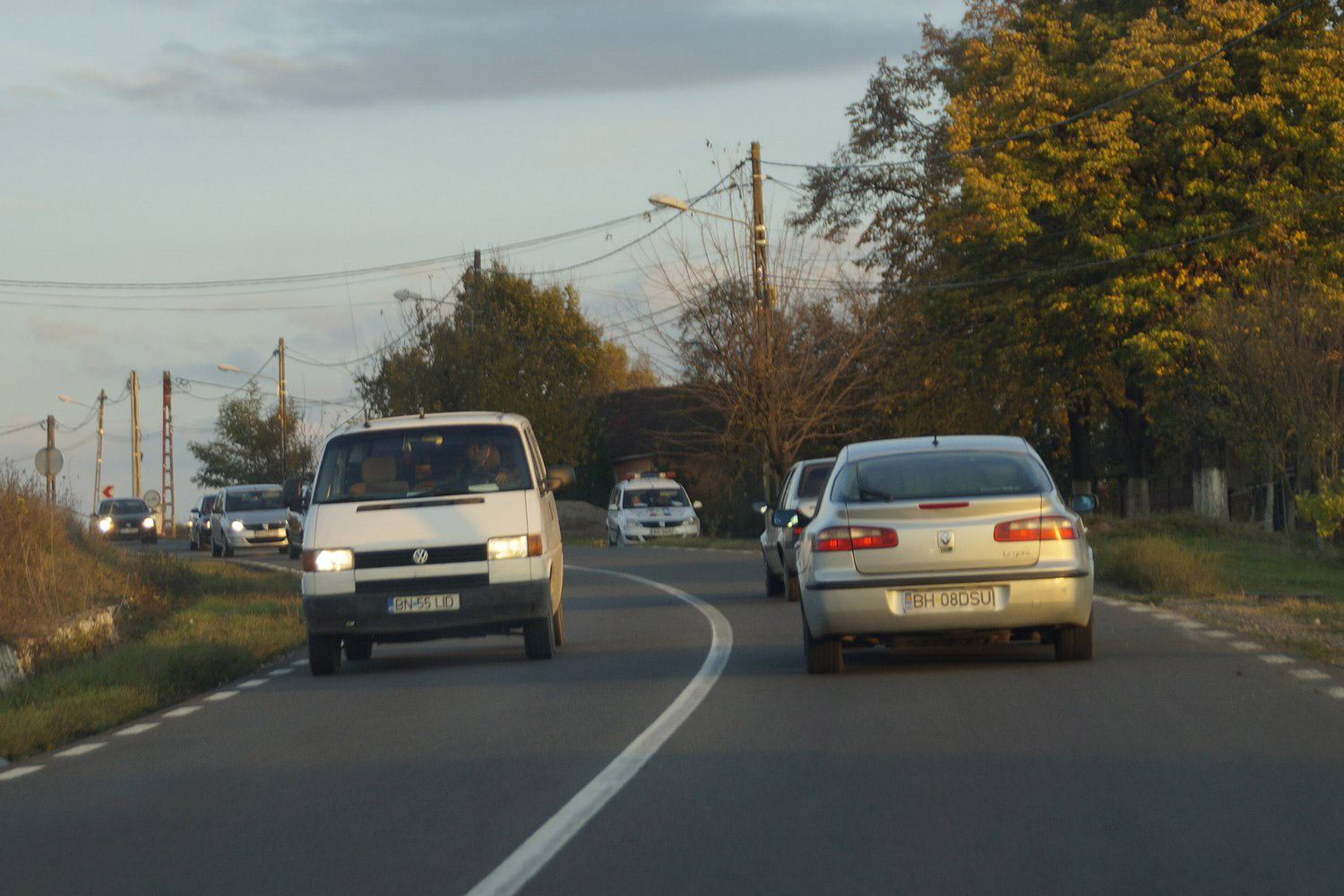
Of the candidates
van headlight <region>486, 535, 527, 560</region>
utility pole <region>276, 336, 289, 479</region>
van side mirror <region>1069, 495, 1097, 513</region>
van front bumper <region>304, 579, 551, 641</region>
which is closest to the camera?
van side mirror <region>1069, 495, 1097, 513</region>

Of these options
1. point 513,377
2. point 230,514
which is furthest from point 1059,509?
point 513,377

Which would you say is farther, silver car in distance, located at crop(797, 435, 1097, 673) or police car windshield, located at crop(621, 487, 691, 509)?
police car windshield, located at crop(621, 487, 691, 509)

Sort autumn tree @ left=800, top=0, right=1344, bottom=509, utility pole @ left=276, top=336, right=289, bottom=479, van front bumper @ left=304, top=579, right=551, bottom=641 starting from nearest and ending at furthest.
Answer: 1. van front bumper @ left=304, top=579, right=551, bottom=641
2. autumn tree @ left=800, top=0, right=1344, bottom=509
3. utility pole @ left=276, top=336, right=289, bottom=479

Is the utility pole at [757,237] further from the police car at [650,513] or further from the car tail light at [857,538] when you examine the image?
the car tail light at [857,538]

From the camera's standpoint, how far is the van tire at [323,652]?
14.9 meters

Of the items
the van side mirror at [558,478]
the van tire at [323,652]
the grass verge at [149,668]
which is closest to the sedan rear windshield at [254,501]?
the grass verge at [149,668]

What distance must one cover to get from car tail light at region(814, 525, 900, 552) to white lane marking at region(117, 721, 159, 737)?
14.6ft

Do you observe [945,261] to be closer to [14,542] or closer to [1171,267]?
[1171,267]

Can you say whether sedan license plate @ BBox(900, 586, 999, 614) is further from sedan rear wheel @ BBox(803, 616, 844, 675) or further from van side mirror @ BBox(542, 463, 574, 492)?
van side mirror @ BBox(542, 463, 574, 492)

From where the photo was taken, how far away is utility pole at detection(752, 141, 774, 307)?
41.5 m

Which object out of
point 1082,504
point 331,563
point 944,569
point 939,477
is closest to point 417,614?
point 331,563

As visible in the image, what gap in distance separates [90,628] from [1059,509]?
10504 mm

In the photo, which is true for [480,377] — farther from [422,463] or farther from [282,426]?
[422,463]

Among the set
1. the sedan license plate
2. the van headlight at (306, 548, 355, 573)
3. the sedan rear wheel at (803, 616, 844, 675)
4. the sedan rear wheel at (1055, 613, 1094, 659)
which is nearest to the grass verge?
the van headlight at (306, 548, 355, 573)
